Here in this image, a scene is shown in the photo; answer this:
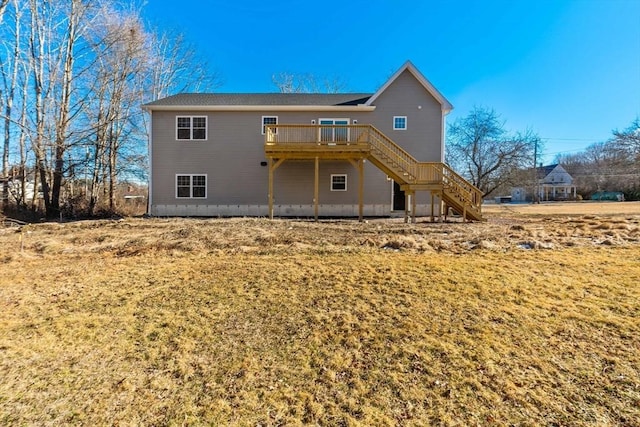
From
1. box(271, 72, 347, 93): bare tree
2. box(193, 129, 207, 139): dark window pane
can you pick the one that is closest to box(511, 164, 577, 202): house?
box(271, 72, 347, 93): bare tree

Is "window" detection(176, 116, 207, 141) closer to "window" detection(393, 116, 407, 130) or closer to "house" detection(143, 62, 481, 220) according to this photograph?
"house" detection(143, 62, 481, 220)

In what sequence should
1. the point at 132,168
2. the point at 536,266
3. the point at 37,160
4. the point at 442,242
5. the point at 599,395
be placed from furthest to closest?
the point at 132,168 < the point at 37,160 < the point at 442,242 < the point at 536,266 < the point at 599,395

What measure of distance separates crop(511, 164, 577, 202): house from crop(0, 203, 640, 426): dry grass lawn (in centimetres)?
5228

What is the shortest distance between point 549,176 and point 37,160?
71820 mm

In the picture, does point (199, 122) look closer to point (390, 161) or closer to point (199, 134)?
point (199, 134)

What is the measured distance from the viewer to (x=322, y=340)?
365 cm

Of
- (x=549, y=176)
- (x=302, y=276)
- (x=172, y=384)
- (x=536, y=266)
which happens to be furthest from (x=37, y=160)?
(x=549, y=176)

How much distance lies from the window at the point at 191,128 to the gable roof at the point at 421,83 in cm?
847

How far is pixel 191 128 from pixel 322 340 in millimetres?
15355

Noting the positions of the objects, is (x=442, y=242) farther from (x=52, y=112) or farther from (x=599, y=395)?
(x=52, y=112)

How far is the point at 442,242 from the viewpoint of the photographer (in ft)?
27.1

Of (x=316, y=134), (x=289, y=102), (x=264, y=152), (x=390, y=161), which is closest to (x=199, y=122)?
(x=264, y=152)

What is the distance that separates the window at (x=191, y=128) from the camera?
16219 millimetres

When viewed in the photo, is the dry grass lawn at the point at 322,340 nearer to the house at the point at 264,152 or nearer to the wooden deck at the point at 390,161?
the wooden deck at the point at 390,161
